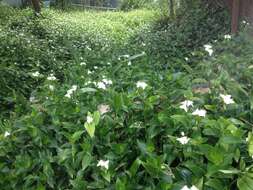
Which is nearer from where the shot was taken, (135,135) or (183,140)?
(183,140)

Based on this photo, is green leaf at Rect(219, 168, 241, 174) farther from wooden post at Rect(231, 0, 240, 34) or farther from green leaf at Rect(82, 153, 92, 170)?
wooden post at Rect(231, 0, 240, 34)

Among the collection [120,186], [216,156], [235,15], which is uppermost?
[216,156]

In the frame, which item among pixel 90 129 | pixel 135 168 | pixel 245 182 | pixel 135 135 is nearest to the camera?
pixel 245 182

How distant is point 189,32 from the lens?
628 centimetres

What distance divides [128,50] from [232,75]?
10.2ft

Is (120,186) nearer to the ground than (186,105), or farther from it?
nearer to the ground

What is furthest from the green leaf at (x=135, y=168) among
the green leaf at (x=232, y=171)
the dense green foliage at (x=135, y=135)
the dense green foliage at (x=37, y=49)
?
the dense green foliage at (x=37, y=49)

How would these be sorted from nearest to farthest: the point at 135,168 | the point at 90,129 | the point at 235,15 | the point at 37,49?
1. the point at 135,168
2. the point at 90,129
3. the point at 37,49
4. the point at 235,15

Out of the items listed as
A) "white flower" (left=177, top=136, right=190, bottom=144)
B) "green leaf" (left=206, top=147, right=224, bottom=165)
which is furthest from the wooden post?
"green leaf" (left=206, top=147, right=224, bottom=165)

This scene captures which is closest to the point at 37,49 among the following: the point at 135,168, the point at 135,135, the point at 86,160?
the point at 135,135

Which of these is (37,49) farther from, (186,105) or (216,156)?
(216,156)

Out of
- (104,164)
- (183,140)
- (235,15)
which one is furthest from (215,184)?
(235,15)

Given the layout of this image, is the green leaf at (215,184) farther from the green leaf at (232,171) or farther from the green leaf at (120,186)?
the green leaf at (120,186)

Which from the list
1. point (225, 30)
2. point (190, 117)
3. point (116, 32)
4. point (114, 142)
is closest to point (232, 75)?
point (190, 117)
